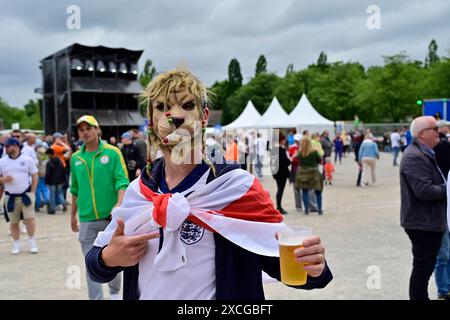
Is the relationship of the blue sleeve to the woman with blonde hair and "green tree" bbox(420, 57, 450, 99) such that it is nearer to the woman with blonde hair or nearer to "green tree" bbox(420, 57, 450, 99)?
the woman with blonde hair

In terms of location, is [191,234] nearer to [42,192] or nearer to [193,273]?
[193,273]

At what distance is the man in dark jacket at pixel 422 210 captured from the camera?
454 cm

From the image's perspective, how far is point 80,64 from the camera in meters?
27.2

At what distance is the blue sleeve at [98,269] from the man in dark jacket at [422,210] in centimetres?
330

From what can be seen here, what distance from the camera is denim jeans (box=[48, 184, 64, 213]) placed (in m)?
12.4

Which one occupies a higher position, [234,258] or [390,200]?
[234,258]

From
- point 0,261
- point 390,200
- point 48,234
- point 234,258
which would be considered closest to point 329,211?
point 390,200

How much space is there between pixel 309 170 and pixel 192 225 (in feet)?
30.7

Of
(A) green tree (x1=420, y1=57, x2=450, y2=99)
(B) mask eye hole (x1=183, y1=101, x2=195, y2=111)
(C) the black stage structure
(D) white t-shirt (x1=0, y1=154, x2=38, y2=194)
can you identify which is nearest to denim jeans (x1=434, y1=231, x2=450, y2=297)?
(B) mask eye hole (x1=183, y1=101, x2=195, y2=111)

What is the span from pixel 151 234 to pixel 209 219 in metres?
0.23

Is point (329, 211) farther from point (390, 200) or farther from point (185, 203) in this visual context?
point (185, 203)
